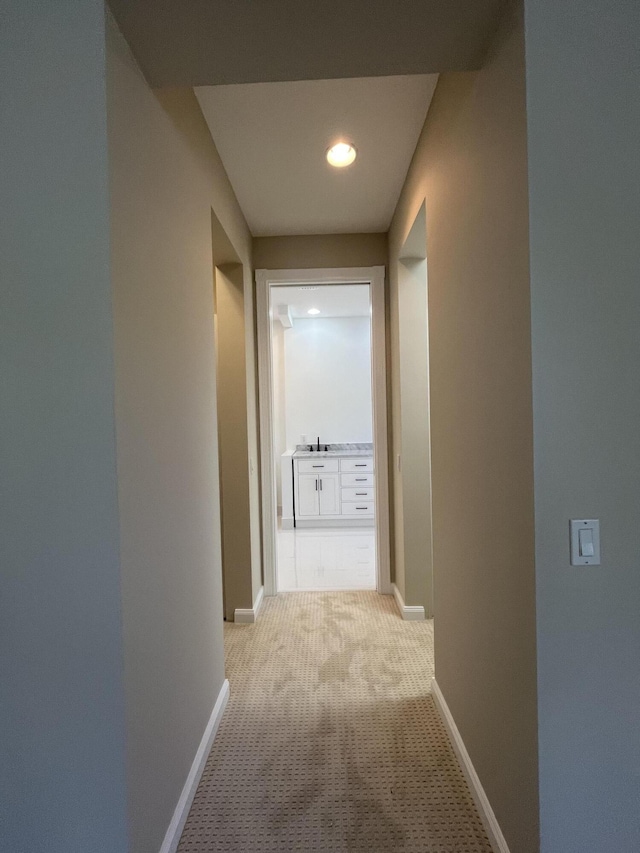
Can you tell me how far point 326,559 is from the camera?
14.2 ft

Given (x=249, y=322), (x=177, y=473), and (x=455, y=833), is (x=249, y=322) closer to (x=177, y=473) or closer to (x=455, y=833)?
(x=177, y=473)

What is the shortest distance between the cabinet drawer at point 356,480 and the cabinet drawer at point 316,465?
0.16m

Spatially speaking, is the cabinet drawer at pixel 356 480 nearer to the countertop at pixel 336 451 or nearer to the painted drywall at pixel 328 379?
the countertop at pixel 336 451

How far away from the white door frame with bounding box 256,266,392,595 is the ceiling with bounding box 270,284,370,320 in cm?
102

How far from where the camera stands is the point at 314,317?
20.1 ft

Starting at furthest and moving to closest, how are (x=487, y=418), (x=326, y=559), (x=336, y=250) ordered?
(x=326, y=559) → (x=336, y=250) → (x=487, y=418)

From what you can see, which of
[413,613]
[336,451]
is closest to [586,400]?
[413,613]

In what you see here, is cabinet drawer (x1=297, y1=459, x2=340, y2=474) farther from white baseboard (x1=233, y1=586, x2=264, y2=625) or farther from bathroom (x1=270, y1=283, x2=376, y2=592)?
white baseboard (x1=233, y1=586, x2=264, y2=625)

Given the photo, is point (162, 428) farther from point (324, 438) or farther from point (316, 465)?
point (324, 438)

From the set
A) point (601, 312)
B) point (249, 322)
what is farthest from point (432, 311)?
point (249, 322)

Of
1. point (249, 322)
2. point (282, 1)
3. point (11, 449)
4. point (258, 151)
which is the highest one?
point (258, 151)

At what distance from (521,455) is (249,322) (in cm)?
234

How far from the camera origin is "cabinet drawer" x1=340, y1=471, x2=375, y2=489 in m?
5.49

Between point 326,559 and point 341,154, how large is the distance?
10.6 ft
